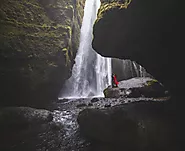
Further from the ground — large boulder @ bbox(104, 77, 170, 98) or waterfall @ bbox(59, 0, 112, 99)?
waterfall @ bbox(59, 0, 112, 99)

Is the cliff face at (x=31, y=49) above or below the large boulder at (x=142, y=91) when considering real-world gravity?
above

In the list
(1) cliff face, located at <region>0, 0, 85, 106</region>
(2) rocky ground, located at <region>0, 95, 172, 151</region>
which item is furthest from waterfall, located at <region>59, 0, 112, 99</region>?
(2) rocky ground, located at <region>0, 95, 172, 151</region>

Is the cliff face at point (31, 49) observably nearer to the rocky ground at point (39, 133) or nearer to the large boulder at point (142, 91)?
the rocky ground at point (39, 133)

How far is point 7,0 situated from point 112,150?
1097cm

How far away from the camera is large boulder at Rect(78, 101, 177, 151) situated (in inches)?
165

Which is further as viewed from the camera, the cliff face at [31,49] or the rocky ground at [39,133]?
the cliff face at [31,49]

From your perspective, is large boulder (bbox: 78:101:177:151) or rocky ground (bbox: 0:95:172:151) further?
rocky ground (bbox: 0:95:172:151)

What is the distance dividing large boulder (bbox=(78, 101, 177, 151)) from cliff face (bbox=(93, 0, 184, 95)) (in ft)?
9.55

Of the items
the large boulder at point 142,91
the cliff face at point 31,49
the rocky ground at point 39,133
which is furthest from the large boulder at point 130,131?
the large boulder at point 142,91

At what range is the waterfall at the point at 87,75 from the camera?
864 inches

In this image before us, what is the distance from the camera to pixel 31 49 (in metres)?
10.1

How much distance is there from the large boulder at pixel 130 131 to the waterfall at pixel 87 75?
1578cm

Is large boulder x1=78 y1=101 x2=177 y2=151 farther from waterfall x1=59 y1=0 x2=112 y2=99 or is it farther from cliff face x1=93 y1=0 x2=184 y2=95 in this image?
waterfall x1=59 y1=0 x2=112 y2=99

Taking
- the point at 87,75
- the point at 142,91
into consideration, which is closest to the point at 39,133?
the point at 142,91
